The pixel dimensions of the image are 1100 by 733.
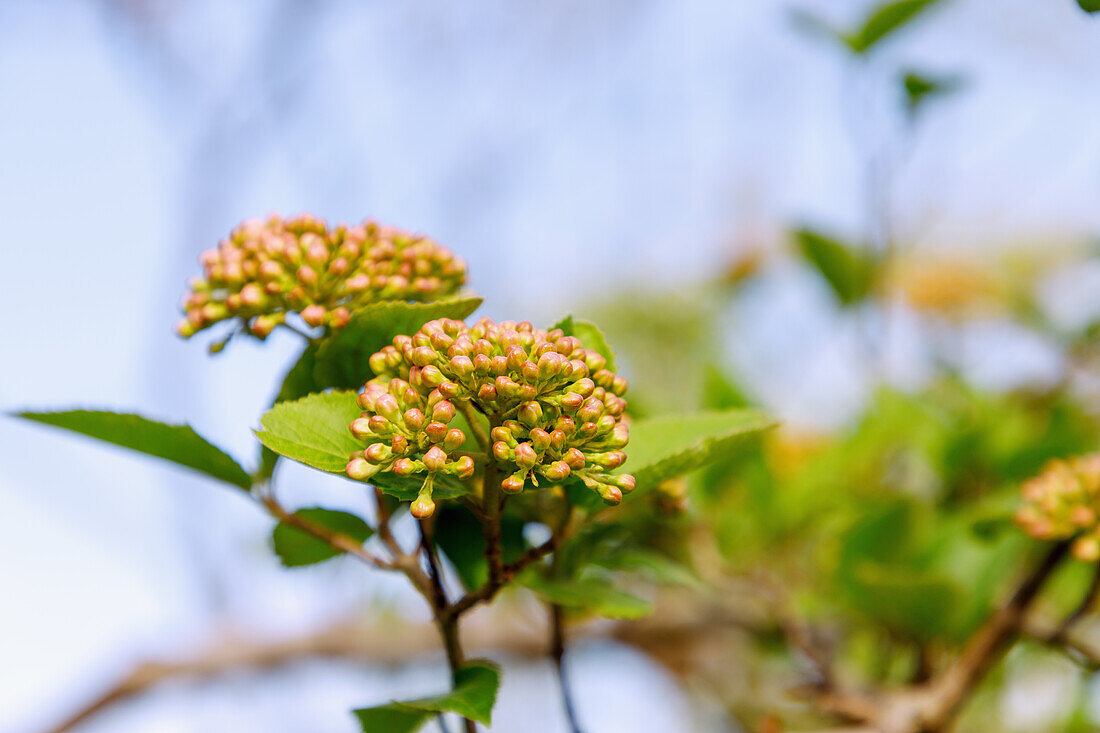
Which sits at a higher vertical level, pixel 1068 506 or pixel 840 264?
pixel 840 264

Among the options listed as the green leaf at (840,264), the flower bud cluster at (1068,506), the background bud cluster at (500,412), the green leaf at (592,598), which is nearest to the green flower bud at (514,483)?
the background bud cluster at (500,412)

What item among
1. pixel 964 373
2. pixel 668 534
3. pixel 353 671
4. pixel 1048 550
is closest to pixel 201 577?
pixel 353 671

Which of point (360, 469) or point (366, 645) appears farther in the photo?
point (366, 645)

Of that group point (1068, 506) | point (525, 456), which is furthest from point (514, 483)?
point (1068, 506)

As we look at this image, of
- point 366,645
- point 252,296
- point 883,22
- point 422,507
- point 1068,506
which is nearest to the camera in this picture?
point 422,507

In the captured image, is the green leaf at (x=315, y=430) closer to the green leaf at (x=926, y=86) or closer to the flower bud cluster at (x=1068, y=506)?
the flower bud cluster at (x=1068, y=506)

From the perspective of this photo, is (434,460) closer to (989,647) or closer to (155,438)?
(155,438)

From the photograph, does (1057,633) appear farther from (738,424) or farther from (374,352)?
(374,352)

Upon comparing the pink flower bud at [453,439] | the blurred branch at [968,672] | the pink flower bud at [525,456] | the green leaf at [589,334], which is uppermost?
A: the green leaf at [589,334]
